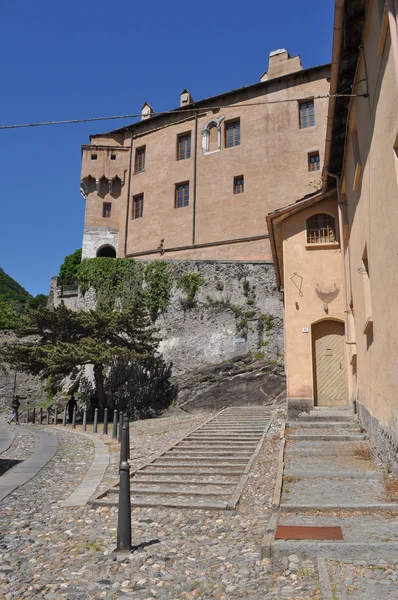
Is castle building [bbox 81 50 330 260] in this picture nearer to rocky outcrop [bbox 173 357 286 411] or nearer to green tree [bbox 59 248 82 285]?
rocky outcrop [bbox 173 357 286 411]

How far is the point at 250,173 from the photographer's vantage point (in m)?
28.6

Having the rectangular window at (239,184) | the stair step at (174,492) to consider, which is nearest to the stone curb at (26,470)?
the stair step at (174,492)

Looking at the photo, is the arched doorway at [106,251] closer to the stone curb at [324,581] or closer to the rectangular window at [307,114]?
the rectangular window at [307,114]

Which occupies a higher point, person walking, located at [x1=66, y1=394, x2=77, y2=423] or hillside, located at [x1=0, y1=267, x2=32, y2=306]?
hillside, located at [x1=0, y1=267, x2=32, y2=306]

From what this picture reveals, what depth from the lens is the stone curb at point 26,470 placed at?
7045mm

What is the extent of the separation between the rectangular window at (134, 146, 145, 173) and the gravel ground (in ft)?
96.6

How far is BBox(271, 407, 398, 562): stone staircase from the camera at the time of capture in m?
3.82

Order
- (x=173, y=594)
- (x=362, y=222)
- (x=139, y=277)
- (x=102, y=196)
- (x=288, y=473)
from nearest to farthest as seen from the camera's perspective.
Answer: (x=173, y=594), (x=288, y=473), (x=362, y=222), (x=139, y=277), (x=102, y=196)

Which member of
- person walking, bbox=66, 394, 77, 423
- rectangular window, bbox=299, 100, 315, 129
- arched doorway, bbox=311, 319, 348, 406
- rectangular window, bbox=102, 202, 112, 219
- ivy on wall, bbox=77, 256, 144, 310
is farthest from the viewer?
rectangular window, bbox=102, 202, 112, 219

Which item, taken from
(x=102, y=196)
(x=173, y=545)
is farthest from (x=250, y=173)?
(x=173, y=545)

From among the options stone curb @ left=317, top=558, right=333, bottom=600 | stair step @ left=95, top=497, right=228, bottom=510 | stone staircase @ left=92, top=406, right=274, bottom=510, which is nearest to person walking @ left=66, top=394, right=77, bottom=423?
stone staircase @ left=92, top=406, right=274, bottom=510

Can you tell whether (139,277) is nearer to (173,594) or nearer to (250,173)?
(250,173)

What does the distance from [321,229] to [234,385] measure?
8.84 m

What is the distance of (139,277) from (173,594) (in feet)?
71.4
